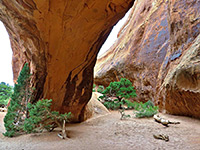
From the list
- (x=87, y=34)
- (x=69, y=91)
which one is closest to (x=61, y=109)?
(x=69, y=91)

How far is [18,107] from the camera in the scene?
18.5ft

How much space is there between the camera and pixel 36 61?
21.1 ft

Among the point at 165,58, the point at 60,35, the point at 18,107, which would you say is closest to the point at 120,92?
the point at 165,58

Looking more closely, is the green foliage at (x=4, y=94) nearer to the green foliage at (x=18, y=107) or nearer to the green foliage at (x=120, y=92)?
the green foliage at (x=120, y=92)

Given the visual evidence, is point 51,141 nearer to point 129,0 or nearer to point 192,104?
point 129,0

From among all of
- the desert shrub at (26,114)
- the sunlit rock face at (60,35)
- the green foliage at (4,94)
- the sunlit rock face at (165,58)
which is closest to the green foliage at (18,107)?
the desert shrub at (26,114)

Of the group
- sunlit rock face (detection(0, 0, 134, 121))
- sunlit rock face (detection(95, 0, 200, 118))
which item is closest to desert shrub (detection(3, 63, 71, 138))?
sunlit rock face (detection(0, 0, 134, 121))

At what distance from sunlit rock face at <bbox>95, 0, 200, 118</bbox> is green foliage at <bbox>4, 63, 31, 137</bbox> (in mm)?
7664

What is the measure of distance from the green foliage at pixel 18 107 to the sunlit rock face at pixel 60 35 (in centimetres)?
53

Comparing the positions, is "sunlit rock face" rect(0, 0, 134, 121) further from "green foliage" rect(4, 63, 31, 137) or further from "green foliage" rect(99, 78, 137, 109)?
"green foliage" rect(99, 78, 137, 109)

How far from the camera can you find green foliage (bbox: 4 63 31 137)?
5355 mm

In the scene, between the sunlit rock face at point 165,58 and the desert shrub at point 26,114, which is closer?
the desert shrub at point 26,114

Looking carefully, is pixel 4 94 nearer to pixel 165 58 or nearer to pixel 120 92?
pixel 120 92

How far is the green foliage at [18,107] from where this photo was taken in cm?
536
